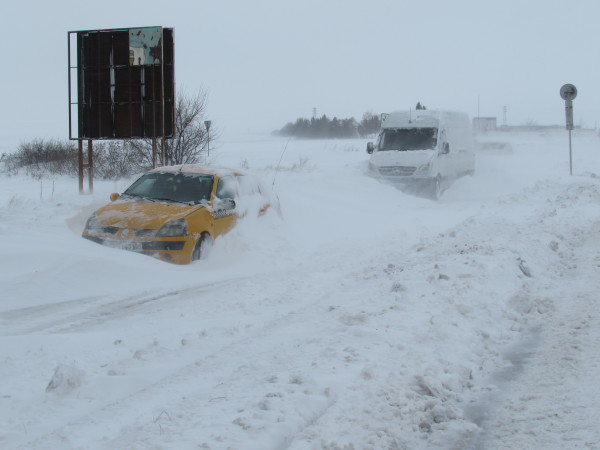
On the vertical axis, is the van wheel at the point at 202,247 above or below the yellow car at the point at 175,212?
below

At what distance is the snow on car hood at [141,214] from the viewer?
27.3 feet

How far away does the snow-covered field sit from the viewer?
359 centimetres

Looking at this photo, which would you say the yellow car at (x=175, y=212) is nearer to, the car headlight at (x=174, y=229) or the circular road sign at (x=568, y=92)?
the car headlight at (x=174, y=229)

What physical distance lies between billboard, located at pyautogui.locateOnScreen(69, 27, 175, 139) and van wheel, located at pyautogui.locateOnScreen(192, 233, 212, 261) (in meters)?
7.17

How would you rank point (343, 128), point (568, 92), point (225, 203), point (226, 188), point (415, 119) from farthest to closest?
1. point (343, 128)
2. point (568, 92)
3. point (415, 119)
4. point (226, 188)
5. point (225, 203)

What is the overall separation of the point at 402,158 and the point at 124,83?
26.6 ft

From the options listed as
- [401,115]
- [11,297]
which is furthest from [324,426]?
[401,115]

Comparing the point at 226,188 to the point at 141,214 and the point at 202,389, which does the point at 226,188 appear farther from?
the point at 202,389

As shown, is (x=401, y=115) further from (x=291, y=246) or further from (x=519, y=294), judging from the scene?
(x=519, y=294)

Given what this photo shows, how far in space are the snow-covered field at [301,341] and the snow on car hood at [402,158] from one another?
286 inches

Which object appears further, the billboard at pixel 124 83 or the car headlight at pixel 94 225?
the billboard at pixel 124 83

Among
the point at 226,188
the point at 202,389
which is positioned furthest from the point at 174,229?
the point at 202,389

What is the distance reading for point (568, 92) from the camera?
21.3m

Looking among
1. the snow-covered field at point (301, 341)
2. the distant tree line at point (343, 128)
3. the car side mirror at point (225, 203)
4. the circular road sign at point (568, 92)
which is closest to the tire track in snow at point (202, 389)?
the snow-covered field at point (301, 341)
